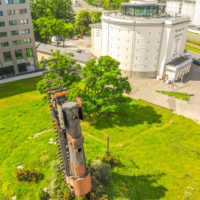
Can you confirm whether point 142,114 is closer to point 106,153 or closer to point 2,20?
point 106,153

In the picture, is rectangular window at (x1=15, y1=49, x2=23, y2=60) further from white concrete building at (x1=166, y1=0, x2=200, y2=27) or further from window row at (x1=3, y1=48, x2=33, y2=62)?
white concrete building at (x1=166, y1=0, x2=200, y2=27)

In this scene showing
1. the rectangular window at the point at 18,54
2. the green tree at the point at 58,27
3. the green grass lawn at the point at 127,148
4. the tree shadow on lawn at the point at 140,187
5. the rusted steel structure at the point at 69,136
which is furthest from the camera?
the green tree at the point at 58,27

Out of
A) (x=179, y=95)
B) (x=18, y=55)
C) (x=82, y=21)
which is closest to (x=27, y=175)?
(x=179, y=95)

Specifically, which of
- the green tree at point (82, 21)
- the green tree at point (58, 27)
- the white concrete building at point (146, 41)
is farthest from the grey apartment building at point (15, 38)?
the green tree at point (82, 21)

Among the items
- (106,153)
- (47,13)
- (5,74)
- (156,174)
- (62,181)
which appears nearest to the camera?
(62,181)

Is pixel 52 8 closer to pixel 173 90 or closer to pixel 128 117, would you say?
pixel 173 90

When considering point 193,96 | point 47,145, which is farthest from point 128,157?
point 193,96

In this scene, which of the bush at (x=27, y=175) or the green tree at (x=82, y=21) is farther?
the green tree at (x=82, y=21)

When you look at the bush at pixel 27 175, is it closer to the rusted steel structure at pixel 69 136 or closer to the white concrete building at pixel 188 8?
the rusted steel structure at pixel 69 136
